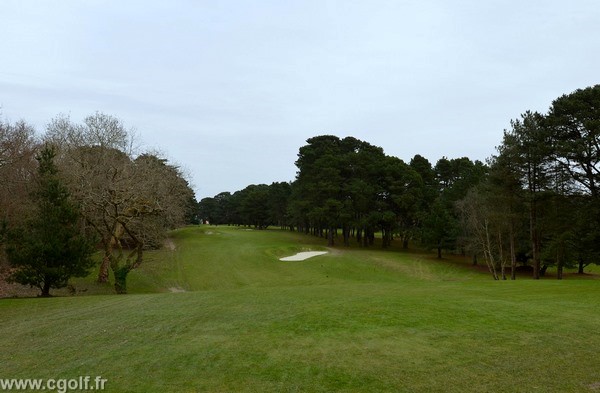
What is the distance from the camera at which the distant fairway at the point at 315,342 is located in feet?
20.5

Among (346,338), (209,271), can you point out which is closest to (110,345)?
(346,338)

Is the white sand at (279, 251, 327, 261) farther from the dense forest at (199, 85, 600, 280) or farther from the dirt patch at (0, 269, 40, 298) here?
the dirt patch at (0, 269, 40, 298)

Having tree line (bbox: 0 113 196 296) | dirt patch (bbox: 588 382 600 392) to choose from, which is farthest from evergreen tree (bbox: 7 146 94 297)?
dirt patch (bbox: 588 382 600 392)

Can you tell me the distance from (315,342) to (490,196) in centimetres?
2805

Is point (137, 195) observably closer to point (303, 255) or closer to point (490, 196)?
point (303, 255)

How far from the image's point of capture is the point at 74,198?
27219 millimetres

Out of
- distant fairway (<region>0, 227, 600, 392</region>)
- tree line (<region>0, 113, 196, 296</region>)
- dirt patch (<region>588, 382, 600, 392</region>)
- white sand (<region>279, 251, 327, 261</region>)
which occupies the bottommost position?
white sand (<region>279, 251, 327, 261</region>)

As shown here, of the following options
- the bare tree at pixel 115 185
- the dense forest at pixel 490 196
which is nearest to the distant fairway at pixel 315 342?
the bare tree at pixel 115 185

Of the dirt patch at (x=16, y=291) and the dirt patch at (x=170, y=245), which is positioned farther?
the dirt patch at (x=170, y=245)

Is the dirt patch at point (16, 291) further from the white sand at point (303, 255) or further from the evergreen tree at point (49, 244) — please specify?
the white sand at point (303, 255)

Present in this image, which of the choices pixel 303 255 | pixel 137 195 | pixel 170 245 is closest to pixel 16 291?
pixel 137 195

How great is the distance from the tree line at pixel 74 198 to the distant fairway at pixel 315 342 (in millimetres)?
3394

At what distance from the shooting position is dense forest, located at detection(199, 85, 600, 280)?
87.2 feet

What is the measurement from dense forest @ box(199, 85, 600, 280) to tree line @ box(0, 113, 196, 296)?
2481cm
